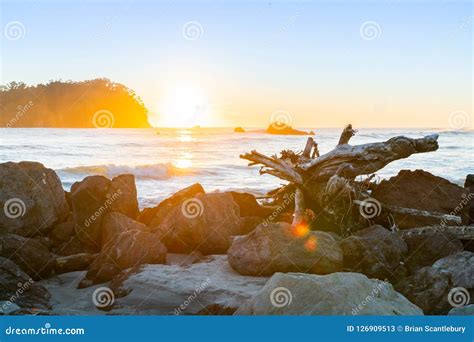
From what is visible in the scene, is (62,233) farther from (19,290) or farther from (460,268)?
(460,268)

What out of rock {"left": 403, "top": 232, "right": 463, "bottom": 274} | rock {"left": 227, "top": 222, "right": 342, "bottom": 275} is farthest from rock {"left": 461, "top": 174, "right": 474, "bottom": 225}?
rock {"left": 227, "top": 222, "right": 342, "bottom": 275}

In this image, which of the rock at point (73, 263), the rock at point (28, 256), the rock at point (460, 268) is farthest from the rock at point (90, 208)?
the rock at point (460, 268)

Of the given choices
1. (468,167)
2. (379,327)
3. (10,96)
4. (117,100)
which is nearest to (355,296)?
(379,327)

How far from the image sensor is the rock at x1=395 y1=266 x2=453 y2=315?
314 inches

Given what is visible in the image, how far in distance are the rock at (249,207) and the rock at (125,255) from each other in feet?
14.1

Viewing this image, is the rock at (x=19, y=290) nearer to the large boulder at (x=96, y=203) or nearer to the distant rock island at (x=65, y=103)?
the large boulder at (x=96, y=203)

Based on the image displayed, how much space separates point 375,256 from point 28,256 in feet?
20.9

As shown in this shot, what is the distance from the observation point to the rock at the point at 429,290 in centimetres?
796

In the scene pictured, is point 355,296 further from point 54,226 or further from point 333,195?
point 54,226

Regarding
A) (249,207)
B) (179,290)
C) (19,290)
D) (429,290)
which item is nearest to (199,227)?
(179,290)

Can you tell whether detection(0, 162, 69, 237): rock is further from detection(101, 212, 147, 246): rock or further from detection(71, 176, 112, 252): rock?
detection(101, 212, 147, 246): rock

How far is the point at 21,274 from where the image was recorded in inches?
337

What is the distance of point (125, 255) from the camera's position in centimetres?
962

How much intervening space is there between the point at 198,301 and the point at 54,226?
18.0 feet
